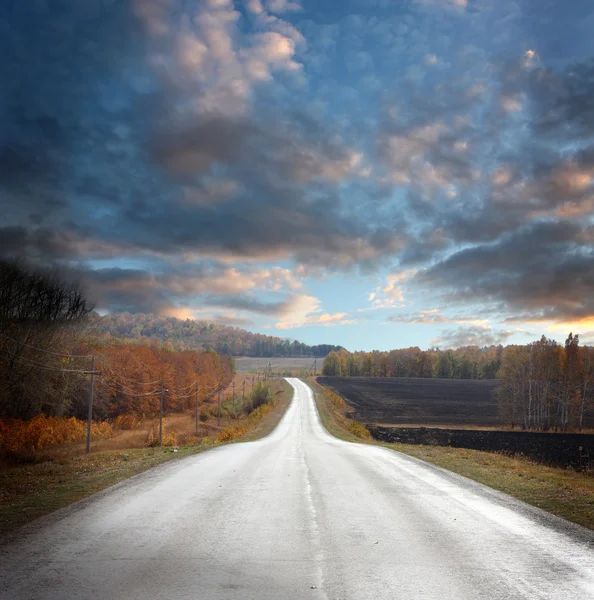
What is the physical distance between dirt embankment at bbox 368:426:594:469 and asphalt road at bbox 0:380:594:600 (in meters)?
36.3

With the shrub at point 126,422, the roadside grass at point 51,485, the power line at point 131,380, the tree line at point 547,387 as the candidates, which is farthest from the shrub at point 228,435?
the tree line at point 547,387

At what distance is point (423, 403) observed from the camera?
96.9 meters

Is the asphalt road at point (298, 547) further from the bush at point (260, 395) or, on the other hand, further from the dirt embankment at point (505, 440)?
the bush at point (260, 395)

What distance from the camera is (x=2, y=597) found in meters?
5.54

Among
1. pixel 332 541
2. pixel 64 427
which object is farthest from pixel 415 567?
pixel 64 427

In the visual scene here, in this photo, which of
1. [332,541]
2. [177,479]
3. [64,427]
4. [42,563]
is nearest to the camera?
[42,563]

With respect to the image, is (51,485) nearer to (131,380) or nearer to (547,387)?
(131,380)

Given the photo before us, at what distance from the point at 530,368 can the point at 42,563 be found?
8409 centimetres

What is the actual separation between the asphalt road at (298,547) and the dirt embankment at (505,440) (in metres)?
36.3

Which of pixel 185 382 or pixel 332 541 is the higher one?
pixel 332 541

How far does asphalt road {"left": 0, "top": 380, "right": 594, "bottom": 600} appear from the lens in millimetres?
5949

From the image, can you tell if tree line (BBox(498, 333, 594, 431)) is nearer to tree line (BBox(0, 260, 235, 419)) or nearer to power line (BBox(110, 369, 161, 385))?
power line (BBox(110, 369, 161, 385))

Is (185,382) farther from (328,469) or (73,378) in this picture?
(328,469)

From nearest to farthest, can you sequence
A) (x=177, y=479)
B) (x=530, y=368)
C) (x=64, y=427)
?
(x=177, y=479) < (x=64, y=427) < (x=530, y=368)
